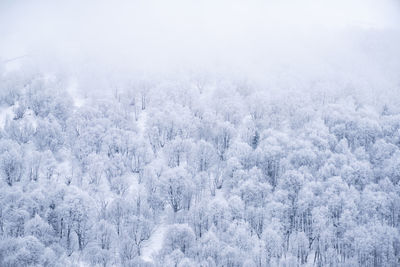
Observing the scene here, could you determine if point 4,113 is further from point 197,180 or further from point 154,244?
point 154,244

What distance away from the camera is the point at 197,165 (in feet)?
257

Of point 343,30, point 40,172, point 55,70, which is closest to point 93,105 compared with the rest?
point 40,172

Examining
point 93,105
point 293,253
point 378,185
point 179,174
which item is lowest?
point 293,253

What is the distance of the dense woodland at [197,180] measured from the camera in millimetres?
58656

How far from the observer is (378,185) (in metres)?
69.8

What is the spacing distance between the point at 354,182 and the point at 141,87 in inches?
2447

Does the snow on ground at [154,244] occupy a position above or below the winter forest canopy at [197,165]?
below

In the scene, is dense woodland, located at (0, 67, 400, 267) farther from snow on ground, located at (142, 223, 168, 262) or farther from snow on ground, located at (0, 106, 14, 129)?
snow on ground, located at (0, 106, 14, 129)

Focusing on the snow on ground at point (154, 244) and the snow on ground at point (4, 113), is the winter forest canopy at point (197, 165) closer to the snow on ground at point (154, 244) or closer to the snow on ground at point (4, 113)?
the snow on ground at point (154, 244)

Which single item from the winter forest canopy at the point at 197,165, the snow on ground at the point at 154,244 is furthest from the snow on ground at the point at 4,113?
the snow on ground at the point at 154,244

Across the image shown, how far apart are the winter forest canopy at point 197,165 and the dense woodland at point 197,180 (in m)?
0.27

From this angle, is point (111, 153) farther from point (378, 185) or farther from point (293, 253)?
point (378, 185)

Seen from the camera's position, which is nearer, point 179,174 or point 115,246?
point 115,246

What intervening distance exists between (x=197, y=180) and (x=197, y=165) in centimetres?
528
